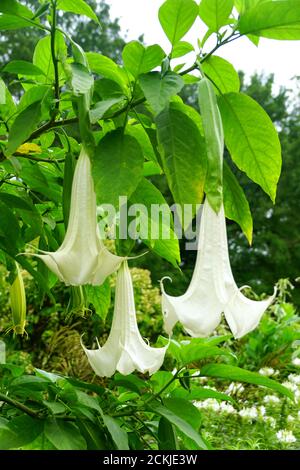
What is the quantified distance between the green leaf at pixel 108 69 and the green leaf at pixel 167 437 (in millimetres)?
385

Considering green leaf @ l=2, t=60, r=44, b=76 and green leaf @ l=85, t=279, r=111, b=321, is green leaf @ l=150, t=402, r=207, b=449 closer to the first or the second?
green leaf @ l=85, t=279, r=111, b=321

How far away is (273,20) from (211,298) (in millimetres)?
283

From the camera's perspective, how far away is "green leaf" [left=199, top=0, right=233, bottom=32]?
0.64 m

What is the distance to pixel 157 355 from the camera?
699 millimetres

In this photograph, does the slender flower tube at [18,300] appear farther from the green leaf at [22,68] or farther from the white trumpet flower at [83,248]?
the white trumpet flower at [83,248]

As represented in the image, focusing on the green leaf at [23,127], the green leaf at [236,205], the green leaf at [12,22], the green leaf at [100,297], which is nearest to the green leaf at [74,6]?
the green leaf at [12,22]

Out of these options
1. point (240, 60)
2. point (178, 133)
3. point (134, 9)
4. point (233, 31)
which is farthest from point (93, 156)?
point (240, 60)

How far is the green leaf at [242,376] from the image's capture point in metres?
0.77

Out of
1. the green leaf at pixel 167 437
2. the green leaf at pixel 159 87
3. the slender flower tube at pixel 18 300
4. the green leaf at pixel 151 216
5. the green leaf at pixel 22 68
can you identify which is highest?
the green leaf at pixel 22 68

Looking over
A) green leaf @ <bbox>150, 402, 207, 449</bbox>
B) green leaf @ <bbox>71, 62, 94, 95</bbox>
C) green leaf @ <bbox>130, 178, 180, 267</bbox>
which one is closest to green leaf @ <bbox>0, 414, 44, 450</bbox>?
green leaf @ <bbox>150, 402, 207, 449</bbox>

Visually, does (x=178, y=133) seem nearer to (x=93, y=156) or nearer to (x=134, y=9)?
(x=93, y=156)

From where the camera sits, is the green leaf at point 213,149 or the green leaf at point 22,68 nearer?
the green leaf at point 213,149

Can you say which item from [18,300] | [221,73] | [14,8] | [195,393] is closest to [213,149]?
[221,73]
